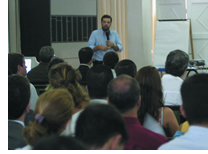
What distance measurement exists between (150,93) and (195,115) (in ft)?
2.20

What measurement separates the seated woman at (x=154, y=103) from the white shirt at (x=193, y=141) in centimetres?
67

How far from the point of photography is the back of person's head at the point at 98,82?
2018mm

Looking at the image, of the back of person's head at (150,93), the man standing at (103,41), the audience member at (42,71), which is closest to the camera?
the back of person's head at (150,93)

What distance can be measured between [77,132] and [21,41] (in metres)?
5.29

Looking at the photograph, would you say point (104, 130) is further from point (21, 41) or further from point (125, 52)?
point (125, 52)

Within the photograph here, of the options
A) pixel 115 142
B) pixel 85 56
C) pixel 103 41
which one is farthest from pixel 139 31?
pixel 115 142

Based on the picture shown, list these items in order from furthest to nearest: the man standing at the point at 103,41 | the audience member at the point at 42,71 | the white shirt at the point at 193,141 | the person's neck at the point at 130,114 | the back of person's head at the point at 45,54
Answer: the man standing at the point at 103,41
the back of person's head at the point at 45,54
the audience member at the point at 42,71
the person's neck at the point at 130,114
the white shirt at the point at 193,141

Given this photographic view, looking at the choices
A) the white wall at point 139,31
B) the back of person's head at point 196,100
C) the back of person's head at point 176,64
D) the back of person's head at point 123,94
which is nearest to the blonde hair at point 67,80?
the back of person's head at point 123,94

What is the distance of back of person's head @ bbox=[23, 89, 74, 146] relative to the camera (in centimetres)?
113

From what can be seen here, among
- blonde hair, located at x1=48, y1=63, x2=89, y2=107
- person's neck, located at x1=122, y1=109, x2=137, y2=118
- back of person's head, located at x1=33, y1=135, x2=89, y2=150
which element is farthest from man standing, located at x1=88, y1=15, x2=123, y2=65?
back of person's head, located at x1=33, y1=135, x2=89, y2=150

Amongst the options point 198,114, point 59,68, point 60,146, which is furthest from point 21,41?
point 60,146

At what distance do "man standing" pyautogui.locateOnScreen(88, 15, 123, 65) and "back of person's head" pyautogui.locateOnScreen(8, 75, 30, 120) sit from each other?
3070mm

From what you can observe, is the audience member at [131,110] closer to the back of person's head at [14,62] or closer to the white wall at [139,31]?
the back of person's head at [14,62]

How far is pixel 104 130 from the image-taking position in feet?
2.80
